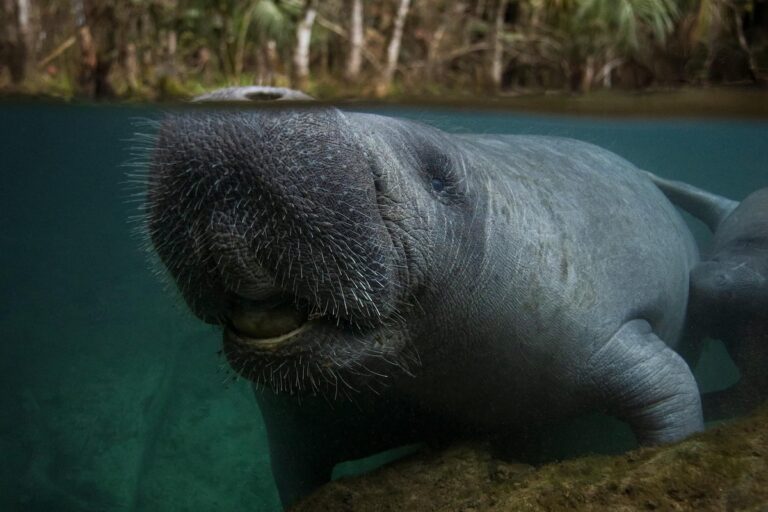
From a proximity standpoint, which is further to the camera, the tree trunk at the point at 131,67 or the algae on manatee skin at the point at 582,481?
the tree trunk at the point at 131,67

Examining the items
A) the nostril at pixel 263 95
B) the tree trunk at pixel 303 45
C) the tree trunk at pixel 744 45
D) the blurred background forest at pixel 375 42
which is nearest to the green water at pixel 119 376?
the blurred background forest at pixel 375 42

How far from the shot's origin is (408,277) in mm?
3316

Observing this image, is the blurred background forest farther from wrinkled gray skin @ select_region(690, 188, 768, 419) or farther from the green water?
wrinkled gray skin @ select_region(690, 188, 768, 419)

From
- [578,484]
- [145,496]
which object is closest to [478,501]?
[578,484]

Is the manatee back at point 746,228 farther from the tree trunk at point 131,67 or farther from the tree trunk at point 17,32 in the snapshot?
the tree trunk at point 17,32

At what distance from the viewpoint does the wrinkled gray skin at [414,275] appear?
108 inches

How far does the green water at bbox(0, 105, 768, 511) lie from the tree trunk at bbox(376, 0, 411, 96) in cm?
73

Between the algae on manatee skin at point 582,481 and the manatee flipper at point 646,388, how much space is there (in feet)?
2.07

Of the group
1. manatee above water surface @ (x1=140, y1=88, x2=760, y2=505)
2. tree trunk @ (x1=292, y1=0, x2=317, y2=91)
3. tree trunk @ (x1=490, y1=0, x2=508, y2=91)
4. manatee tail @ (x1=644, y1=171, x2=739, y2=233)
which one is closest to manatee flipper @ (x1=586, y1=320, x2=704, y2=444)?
manatee above water surface @ (x1=140, y1=88, x2=760, y2=505)

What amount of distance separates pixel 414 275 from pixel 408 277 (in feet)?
0.15

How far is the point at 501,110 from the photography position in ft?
14.8

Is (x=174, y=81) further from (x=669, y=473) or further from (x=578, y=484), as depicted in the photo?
(x=669, y=473)

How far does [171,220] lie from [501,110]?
2488 mm

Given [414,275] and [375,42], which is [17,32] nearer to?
[375,42]
